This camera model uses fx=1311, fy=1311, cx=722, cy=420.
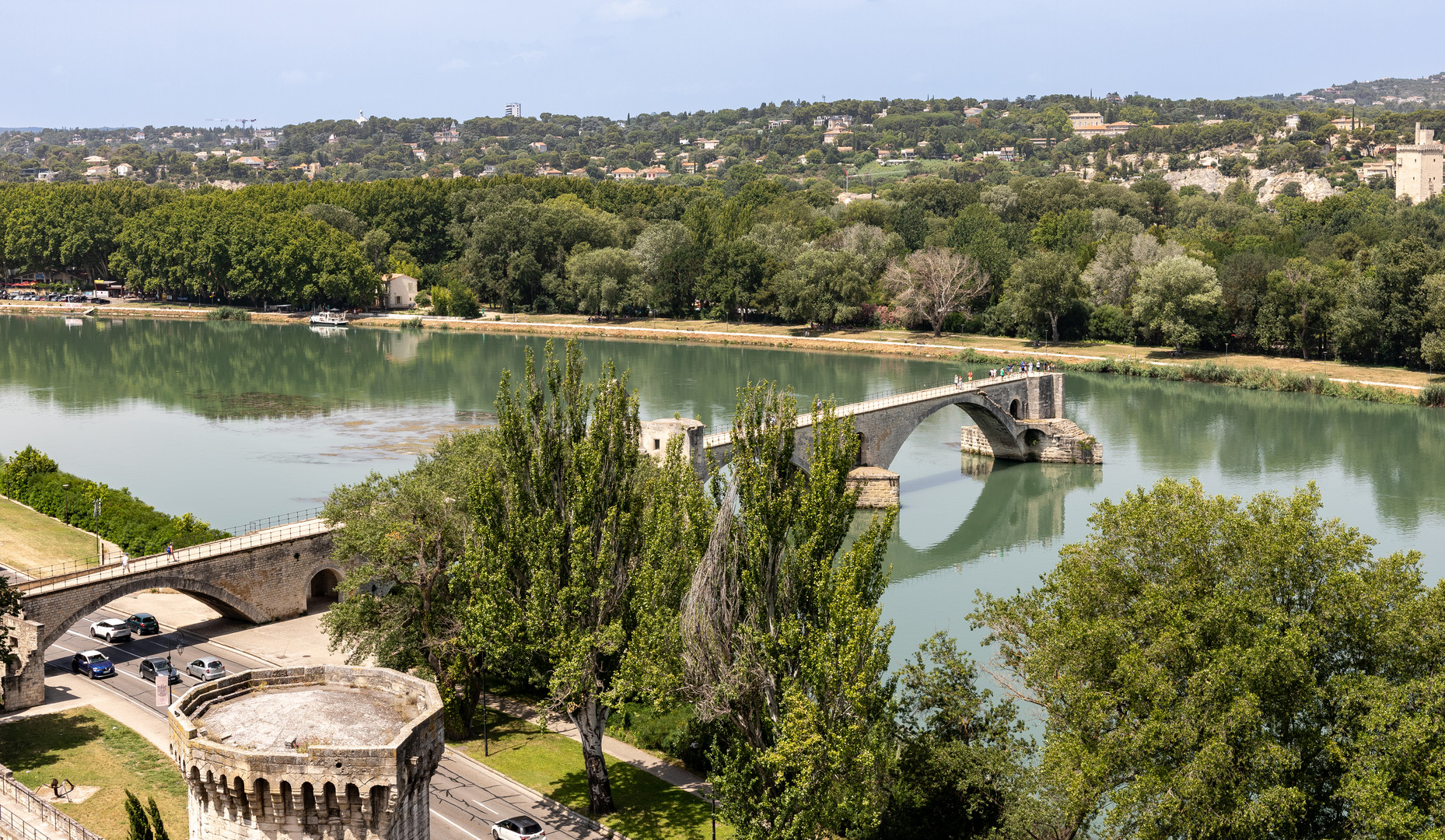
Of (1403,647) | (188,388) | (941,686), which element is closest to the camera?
(1403,647)

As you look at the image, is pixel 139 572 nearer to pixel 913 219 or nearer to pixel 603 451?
pixel 603 451

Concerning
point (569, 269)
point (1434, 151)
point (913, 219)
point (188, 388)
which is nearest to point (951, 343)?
point (913, 219)

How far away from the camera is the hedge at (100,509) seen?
39000 millimetres

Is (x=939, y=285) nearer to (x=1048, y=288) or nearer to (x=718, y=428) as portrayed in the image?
(x=1048, y=288)

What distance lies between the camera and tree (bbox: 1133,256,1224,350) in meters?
90.9

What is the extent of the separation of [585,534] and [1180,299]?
76.5 metres

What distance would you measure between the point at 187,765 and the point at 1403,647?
1760cm

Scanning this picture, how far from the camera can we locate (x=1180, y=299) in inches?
3617

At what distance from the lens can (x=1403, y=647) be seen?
67.2 ft

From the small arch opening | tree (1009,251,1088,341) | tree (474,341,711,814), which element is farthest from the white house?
tree (474,341,711,814)

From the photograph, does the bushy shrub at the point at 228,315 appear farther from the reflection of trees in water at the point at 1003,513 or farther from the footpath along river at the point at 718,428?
the reflection of trees in water at the point at 1003,513

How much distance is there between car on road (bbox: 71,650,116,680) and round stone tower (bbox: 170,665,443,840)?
674 inches

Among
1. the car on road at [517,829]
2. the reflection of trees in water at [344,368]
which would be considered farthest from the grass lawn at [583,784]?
the reflection of trees in water at [344,368]

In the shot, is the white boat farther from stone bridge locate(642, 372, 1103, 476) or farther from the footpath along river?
stone bridge locate(642, 372, 1103, 476)
